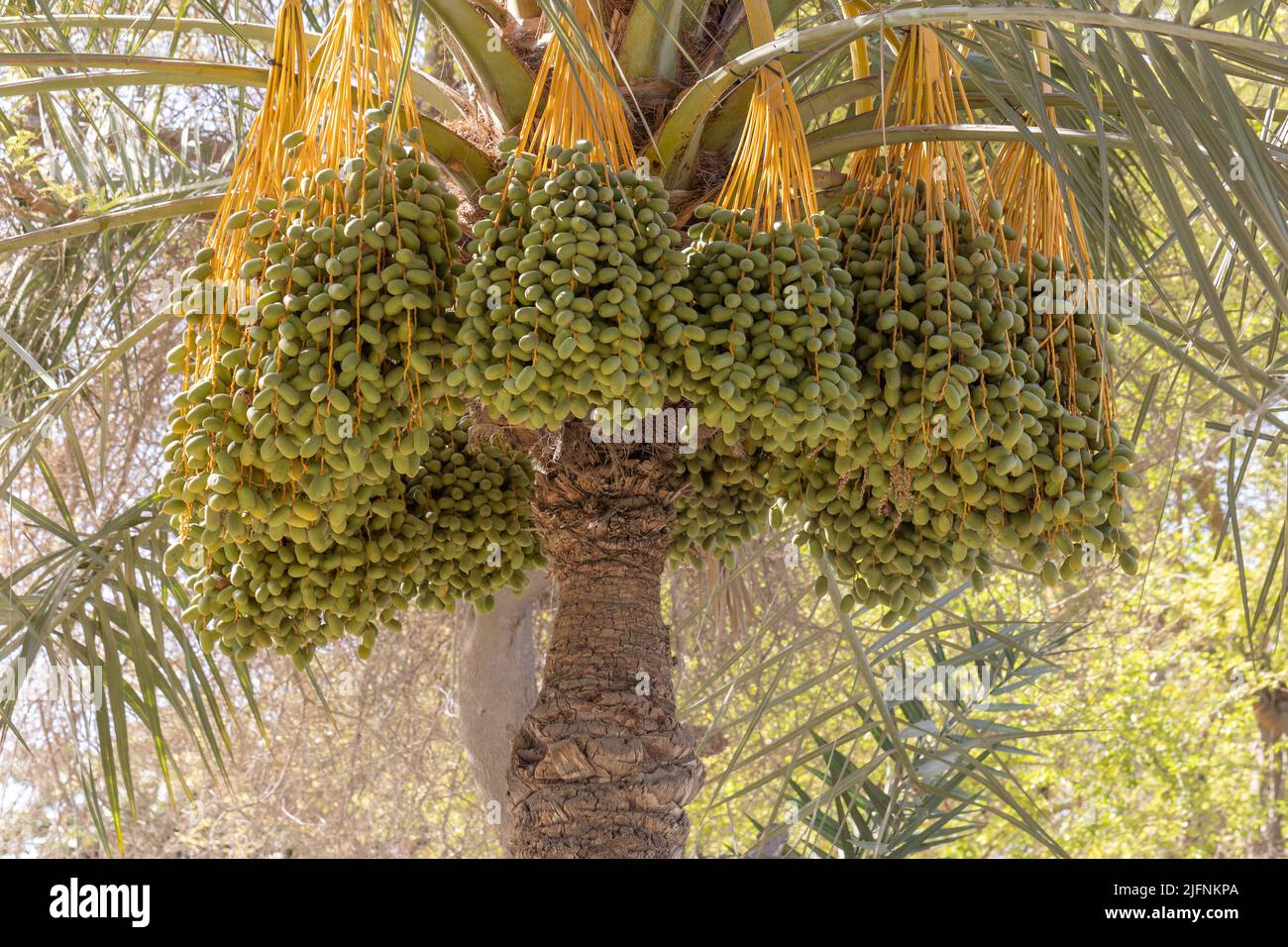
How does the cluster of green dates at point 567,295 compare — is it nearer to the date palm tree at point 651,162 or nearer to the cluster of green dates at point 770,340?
the cluster of green dates at point 770,340

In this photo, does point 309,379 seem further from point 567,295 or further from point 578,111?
point 578,111

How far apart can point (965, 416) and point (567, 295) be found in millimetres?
553

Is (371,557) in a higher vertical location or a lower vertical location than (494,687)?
higher

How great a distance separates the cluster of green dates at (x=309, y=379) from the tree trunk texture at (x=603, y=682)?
378mm

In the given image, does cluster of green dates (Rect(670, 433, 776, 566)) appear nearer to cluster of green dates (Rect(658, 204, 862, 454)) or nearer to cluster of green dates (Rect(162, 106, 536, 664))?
cluster of green dates (Rect(658, 204, 862, 454))

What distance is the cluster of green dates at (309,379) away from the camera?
158 centimetres

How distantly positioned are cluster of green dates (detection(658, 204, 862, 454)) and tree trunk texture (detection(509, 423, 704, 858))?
453mm

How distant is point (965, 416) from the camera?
1.64 m

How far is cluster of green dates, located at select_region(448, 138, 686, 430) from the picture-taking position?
5.04ft

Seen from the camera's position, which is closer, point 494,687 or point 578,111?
point 578,111

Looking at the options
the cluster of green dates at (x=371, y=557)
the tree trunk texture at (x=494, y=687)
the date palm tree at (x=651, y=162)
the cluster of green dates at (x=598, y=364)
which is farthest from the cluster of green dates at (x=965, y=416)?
the tree trunk texture at (x=494, y=687)

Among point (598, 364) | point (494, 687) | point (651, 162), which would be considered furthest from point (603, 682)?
point (494, 687)

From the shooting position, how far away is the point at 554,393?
1.56m
